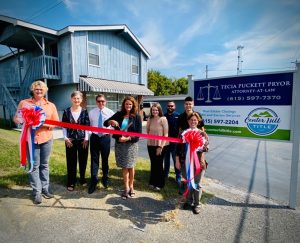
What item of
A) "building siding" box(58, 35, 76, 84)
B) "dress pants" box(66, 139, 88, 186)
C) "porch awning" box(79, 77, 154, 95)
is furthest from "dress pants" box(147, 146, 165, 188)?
"building siding" box(58, 35, 76, 84)

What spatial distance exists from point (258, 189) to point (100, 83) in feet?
36.8

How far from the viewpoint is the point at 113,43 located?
1508 cm

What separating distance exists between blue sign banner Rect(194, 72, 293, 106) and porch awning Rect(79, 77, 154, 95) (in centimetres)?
913

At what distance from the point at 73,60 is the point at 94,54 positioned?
1879 millimetres

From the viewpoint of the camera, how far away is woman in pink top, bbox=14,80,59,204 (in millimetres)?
3428

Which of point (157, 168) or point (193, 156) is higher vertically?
point (193, 156)

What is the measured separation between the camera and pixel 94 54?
13922 millimetres

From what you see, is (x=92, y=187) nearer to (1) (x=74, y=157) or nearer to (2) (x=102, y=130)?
(1) (x=74, y=157)

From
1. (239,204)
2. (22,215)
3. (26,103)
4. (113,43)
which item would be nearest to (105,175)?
(22,215)

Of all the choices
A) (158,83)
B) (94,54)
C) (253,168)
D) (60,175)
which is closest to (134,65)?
(94,54)

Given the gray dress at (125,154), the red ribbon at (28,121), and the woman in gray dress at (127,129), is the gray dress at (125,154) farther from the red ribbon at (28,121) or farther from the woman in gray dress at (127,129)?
the red ribbon at (28,121)

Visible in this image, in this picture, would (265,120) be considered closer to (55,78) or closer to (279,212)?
(279,212)

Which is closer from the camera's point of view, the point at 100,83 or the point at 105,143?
the point at 105,143

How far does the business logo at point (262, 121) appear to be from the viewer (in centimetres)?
376
